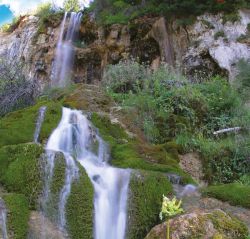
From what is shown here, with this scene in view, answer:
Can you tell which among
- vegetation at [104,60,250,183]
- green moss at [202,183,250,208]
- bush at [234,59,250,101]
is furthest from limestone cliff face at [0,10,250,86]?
green moss at [202,183,250,208]

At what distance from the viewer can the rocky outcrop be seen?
4473 mm

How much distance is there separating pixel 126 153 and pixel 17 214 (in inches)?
90.8

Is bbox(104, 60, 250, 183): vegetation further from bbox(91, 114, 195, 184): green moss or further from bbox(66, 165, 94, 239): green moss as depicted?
bbox(66, 165, 94, 239): green moss

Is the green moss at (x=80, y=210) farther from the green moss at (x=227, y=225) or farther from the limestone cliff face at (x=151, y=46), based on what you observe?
the limestone cliff face at (x=151, y=46)

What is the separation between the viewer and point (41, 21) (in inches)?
788

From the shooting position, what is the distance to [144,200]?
5.53 m

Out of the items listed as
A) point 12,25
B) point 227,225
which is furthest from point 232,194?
point 12,25

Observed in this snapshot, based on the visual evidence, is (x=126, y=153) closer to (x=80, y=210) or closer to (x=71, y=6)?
(x=80, y=210)

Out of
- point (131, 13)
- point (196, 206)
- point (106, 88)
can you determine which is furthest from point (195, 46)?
point (196, 206)

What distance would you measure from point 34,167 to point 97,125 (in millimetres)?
2564

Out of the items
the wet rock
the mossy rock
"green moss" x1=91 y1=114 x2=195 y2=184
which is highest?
Result: "green moss" x1=91 y1=114 x2=195 y2=184

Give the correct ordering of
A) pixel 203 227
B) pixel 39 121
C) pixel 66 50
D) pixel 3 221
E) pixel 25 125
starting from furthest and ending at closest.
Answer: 1. pixel 66 50
2. pixel 39 121
3. pixel 25 125
4. pixel 3 221
5. pixel 203 227

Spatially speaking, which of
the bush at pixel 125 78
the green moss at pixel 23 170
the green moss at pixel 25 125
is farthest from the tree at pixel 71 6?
the green moss at pixel 23 170

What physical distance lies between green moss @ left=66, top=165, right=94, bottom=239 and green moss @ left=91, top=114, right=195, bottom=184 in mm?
1027
